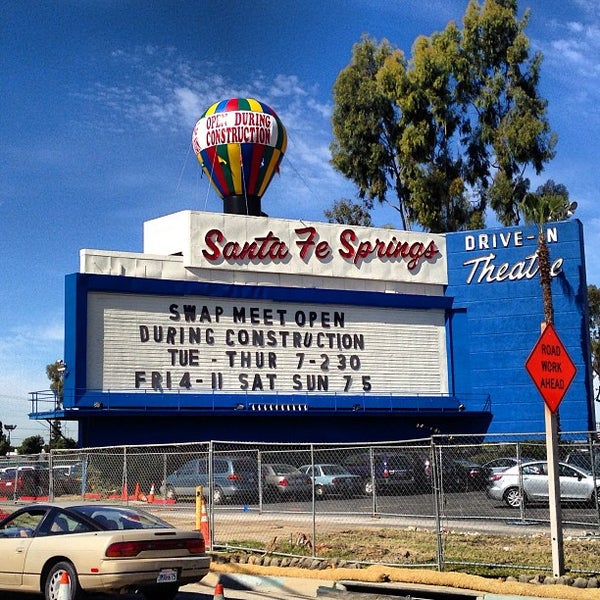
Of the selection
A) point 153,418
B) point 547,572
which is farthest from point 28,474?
point 547,572

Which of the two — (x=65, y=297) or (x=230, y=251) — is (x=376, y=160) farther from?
(x=65, y=297)

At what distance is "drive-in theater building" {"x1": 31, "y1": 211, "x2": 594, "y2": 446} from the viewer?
37.6 metres

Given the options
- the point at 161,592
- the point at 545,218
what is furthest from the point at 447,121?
the point at 161,592

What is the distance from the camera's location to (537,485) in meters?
21.9

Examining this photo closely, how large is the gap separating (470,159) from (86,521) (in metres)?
50.9

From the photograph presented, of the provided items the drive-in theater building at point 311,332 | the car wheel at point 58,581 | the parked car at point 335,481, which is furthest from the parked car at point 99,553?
the drive-in theater building at point 311,332

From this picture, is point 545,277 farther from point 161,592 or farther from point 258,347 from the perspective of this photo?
point 161,592

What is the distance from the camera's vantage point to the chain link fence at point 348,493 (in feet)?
53.8

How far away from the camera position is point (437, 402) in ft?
140

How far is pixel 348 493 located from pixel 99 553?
13.4m

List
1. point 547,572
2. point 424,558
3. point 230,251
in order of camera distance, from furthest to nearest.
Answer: point 230,251, point 424,558, point 547,572

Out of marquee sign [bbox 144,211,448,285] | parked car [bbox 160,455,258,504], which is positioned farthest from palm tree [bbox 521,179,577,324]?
parked car [bbox 160,455,258,504]

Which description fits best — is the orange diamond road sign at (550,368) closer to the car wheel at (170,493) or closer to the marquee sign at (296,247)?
the car wheel at (170,493)

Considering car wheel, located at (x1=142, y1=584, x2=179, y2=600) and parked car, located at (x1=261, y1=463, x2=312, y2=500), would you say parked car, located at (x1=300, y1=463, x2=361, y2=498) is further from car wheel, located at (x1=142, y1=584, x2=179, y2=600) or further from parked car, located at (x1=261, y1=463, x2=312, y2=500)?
car wheel, located at (x1=142, y1=584, x2=179, y2=600)
